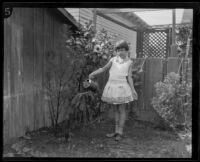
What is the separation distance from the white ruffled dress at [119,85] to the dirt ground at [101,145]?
26.5 inches

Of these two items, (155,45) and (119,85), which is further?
(155,45)

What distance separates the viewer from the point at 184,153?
448 cm

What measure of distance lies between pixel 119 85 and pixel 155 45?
10.0ft

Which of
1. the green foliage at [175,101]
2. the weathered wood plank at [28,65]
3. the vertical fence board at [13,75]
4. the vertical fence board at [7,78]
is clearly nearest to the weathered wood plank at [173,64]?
the green foliage at [175,101]

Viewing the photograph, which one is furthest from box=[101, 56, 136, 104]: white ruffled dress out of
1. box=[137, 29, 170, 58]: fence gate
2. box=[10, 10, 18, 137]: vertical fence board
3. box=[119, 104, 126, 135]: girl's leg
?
box=[137, 29, 170, 58]: fence gate

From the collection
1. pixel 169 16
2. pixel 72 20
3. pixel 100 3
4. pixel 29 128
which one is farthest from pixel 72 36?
pixel 169 16

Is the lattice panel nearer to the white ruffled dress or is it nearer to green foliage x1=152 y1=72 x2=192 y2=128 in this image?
green foliage x1=152 y1=72 x2=192 y2=128

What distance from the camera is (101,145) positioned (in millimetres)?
4773

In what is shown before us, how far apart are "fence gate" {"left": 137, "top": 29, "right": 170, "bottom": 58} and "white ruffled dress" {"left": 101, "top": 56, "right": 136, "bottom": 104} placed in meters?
2.63

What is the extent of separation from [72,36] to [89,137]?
181 centimetres

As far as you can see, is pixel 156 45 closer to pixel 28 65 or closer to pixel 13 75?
pixel 28 65

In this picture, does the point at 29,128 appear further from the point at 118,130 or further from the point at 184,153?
the point at 184,153

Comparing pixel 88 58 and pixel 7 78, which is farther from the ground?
pixel 88 58

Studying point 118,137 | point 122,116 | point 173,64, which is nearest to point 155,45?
point 173,64
